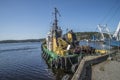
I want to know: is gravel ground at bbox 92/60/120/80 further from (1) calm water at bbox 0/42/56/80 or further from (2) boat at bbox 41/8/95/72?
(1) calm water at bbox 0/42/56/80

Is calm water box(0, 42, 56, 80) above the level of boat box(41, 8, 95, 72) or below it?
below

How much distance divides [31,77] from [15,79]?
2470mm

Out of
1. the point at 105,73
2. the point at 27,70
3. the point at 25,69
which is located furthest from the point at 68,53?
the point at 105,73

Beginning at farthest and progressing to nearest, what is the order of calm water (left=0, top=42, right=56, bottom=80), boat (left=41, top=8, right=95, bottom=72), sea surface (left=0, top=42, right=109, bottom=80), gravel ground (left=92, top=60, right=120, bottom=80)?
boat (left=41, top=8, right=95, bottom=72) → calm water (left=0, top=42, right=56, bottom=80) → sea surface (left=0, top=42, right=109, bottom=80) → gravel ground (left=92, top=60, right=120, bottom=80)

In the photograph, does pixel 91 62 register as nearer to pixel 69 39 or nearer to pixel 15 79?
pixel 15 79

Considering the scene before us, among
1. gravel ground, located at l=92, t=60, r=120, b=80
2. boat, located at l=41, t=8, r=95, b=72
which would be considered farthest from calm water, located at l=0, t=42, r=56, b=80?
gravel ground, located at l=92, t=60, r=120, b=80

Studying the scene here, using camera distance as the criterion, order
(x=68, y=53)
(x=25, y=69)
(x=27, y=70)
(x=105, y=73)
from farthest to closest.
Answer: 1. (x=25, y=69)
2. (x=27, y=70)
3. (x=68, y=53)
4. (x=105, y=73)

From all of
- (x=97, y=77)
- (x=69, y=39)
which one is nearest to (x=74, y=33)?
(x=69, y=39)

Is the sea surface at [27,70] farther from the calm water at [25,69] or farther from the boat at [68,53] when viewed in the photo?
the boat at [68,53]

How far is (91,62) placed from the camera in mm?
20422

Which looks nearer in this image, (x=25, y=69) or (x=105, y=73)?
(x=105, y=73)

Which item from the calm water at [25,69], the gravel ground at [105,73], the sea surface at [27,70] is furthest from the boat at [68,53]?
the gravel ground at [105,73]

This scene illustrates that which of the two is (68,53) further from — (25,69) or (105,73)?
(105,73)

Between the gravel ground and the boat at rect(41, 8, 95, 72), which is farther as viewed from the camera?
the boat at rect(41, 8, 95, 72)
